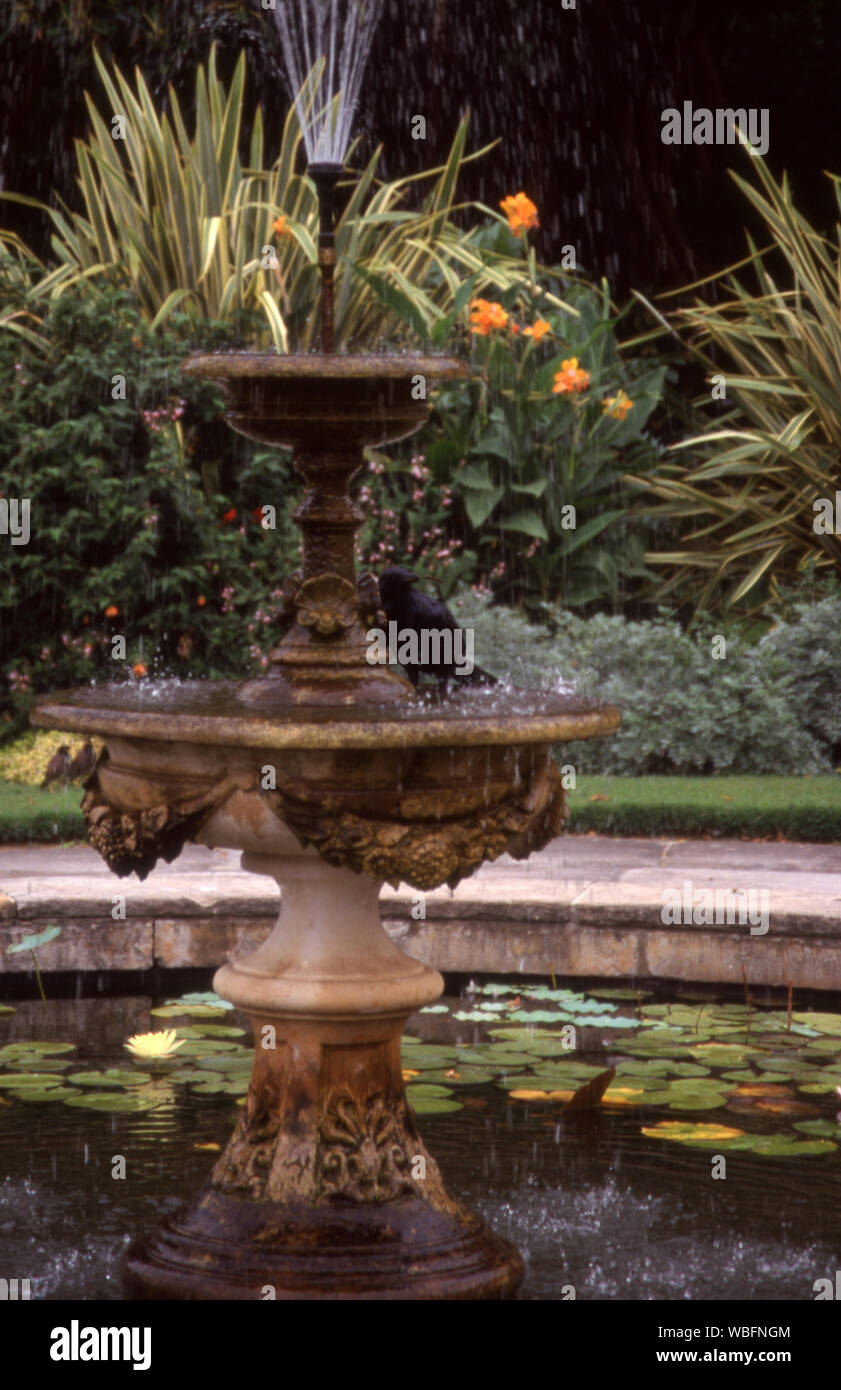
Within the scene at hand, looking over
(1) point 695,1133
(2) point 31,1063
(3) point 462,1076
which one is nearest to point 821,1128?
(1) point 695,1133

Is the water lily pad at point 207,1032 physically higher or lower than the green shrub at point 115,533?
lower

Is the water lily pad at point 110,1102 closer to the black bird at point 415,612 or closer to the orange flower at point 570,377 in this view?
the black bird at point 415,612

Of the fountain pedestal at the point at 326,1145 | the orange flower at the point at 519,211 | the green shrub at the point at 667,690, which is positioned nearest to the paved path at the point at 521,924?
the fountain pedestal at the point at 326,1145

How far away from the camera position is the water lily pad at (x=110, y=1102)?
4062 mm

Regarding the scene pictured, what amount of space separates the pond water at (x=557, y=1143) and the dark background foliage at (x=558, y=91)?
341 inches

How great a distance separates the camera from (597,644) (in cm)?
806

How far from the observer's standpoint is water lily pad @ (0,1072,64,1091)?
4191mm

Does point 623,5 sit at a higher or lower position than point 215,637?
higher

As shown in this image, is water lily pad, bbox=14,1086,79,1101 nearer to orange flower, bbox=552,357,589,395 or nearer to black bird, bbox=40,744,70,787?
black bird, bbox=40,744,70,787

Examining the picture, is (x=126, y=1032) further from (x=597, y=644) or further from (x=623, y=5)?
(x=623, y=5)

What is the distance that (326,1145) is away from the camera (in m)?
3.12

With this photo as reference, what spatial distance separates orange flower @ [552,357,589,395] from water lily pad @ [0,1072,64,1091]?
5.55 m
